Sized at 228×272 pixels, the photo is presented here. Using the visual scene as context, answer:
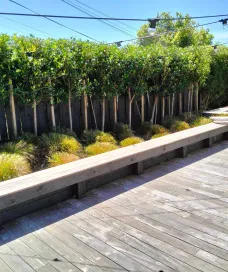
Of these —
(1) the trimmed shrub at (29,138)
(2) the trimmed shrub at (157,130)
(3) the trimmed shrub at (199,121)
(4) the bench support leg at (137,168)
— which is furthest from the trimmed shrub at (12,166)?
(3) the trimmed shrub at (199,121)

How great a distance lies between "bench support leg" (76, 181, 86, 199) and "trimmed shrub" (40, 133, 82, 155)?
964 mm

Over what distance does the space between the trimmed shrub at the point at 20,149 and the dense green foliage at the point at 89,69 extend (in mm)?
679

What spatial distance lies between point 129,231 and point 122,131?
9.92ft

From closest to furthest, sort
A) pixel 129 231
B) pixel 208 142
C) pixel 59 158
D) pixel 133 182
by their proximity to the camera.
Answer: pixel 129 231 < pixel 133 182 < pixel 59 158 < pixel 208 142

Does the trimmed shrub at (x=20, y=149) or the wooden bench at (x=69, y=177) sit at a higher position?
the trimmed shrub at (x=20, y=149)

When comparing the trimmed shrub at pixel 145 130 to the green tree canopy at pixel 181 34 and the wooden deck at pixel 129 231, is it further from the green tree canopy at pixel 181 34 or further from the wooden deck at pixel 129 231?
the green tree canopy at pixel 181 34

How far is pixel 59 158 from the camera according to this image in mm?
3393

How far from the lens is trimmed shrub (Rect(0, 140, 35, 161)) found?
11.3 ft

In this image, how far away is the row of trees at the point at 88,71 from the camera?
151 inches

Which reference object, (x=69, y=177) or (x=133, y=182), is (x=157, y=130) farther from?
(x=69, y=177)

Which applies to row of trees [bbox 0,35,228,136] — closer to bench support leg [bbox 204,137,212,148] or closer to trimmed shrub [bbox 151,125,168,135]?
trimmed shrub [bbox 151,125,168,135]

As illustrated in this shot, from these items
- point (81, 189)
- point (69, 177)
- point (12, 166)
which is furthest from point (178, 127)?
point (12, 166)

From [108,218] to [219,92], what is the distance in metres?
6.66

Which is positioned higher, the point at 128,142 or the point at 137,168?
the point at 128,142
